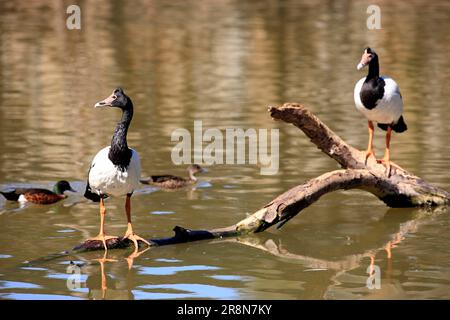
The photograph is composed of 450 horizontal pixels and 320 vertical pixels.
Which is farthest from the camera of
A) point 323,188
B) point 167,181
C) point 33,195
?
point 167,181

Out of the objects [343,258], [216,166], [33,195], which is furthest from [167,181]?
[343,258]

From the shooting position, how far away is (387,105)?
15.0m

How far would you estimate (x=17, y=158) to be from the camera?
18.1 metres

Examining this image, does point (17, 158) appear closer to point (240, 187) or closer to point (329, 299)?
point (240, 187)

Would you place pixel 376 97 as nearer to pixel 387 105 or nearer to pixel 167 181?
pixel 387 105

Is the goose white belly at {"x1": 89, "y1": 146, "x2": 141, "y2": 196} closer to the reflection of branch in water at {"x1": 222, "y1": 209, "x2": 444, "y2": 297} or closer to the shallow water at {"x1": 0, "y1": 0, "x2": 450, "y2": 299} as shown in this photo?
the shallow water at {"x1": 0, "y1": 0, "x2": 450, "y2": 299}

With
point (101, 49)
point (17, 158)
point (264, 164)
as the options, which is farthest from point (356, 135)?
point (101, 49)

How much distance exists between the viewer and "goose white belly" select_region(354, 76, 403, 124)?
49.0 feet

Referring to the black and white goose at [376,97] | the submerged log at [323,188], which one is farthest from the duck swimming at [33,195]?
the black and white goose at [376,97]

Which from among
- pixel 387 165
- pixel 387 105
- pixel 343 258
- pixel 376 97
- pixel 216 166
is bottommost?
pixel 343 258

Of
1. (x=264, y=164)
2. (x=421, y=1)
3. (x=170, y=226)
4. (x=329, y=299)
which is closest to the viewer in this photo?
(x=329, y=299)

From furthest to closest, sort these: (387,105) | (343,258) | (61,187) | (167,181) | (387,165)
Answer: (167,181) < (61,187) < (387,105) < (387,165) < (343,258)

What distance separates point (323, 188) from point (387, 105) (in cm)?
196

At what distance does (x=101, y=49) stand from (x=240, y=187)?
19.1 meters
